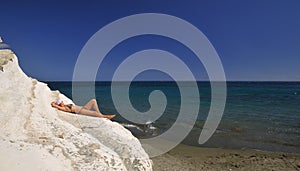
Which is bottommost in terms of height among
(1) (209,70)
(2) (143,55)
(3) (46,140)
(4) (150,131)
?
(3) (46,140)

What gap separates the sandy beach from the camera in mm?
8797

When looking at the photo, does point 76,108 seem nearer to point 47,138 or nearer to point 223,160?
point 47,138

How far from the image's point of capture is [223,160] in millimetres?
9641

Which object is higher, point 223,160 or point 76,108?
point 76,108

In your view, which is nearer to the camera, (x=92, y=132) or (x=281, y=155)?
(x=92, y=132)

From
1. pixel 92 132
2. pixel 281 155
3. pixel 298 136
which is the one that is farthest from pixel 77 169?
pixel 298 136

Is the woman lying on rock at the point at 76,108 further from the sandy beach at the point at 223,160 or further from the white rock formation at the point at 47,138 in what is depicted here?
the sandy beach at the point at 223,160

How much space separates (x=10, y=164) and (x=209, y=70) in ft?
26.3

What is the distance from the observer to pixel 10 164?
3654mm

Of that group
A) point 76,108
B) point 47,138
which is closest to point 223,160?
point 76,108

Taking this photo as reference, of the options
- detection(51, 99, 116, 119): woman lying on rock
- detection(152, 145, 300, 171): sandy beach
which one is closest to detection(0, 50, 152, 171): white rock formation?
detection(51, 99, 116, 119): woman lying on rock

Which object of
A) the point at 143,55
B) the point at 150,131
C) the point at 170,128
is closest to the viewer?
the point at 143,55

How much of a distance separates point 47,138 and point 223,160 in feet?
24.3

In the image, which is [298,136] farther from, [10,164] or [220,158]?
[10,164]
